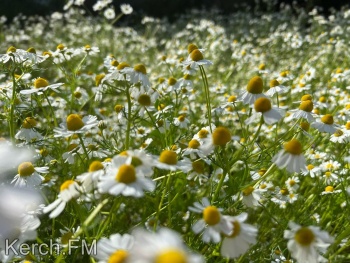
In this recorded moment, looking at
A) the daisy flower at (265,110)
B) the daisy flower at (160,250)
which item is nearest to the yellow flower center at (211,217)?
the daisy flower at (160,250)

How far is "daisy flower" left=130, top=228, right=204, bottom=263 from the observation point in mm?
672

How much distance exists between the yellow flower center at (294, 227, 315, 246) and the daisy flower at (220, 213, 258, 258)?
109 mm

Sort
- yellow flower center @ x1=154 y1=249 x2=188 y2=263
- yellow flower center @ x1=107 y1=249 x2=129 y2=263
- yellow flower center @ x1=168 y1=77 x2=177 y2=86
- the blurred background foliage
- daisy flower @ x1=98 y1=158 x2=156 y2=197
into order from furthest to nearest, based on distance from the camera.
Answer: the blurred background foliage
yellow flower center @ x1=168 y1=77 x2=177 y2=86
daisy flower @ x1=98 y1=158 x2=156 y2=197
yellow flower center @ x1=107 y1=249 x2=129 y2=263
yellow flower center @ x1=154 y1=249 x2=188 y2=263

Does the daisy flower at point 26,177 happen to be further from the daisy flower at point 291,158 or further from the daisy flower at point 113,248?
the daisy flower at point 291,158

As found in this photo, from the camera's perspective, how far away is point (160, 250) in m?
0.70

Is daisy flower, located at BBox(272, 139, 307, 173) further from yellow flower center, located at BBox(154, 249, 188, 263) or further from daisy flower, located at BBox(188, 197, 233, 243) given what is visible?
yellow flower center, located at BBox(154, 249, 188, 263)

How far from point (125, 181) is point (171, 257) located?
0.34 meters

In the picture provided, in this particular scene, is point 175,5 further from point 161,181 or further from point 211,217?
point 211,217

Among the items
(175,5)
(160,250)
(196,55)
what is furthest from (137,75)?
(175,5)

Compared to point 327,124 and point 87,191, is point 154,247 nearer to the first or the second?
point 87,191

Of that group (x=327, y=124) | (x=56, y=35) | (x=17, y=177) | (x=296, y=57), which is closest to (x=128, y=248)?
(x=17, y=177)

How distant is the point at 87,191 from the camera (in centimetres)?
107

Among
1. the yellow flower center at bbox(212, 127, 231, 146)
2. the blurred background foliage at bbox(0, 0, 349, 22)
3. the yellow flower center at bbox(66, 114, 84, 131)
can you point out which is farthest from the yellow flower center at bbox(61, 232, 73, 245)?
the blurred background foliage at bbox(0, 0, 349, 22)

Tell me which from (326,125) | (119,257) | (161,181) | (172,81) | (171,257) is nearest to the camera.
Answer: (171,257)
